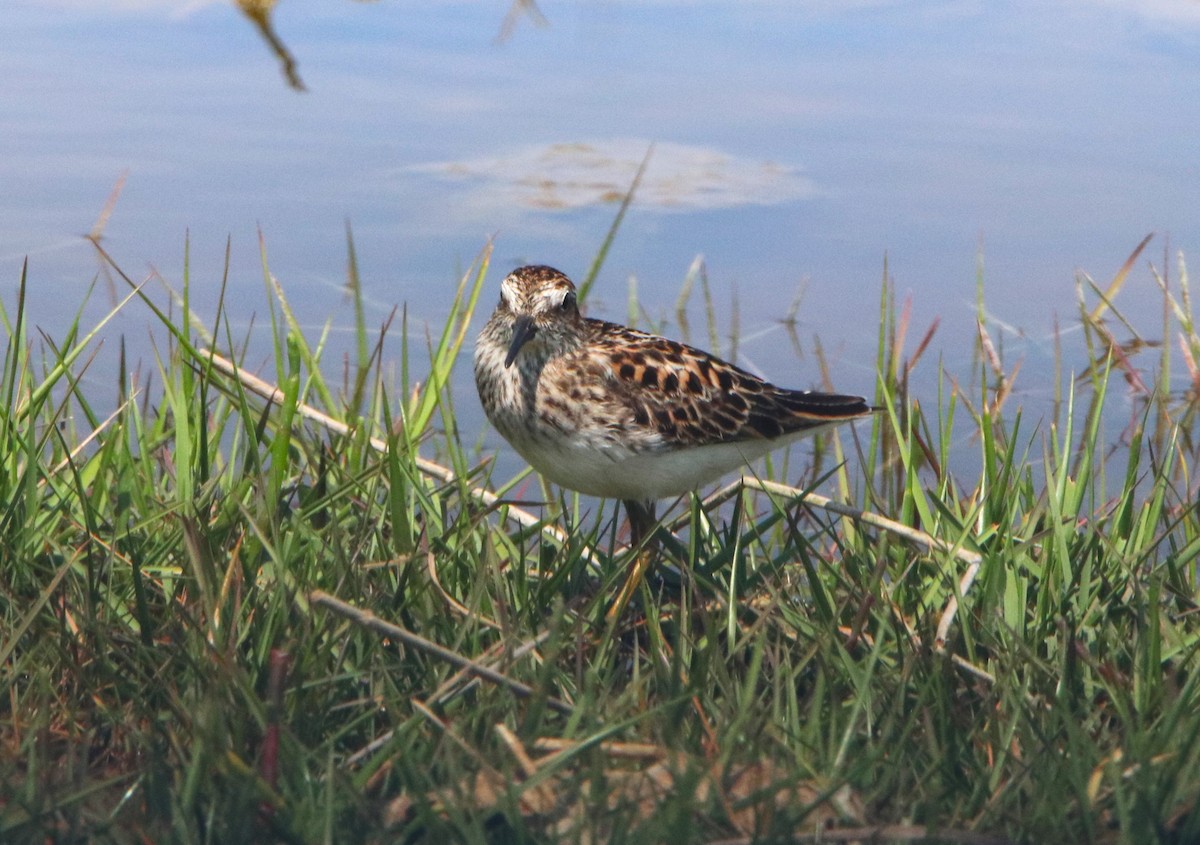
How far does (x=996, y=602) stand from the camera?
408 centimetres

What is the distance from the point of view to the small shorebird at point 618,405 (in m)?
4.98

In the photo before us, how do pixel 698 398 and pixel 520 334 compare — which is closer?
Answer: pixel 520 334

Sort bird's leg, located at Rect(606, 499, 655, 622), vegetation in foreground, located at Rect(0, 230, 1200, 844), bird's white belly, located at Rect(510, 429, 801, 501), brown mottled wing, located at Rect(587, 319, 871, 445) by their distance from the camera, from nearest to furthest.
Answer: vegetation in foreground, located at Rect(0, 230, 1200, 844) → bird's leg, located at Rect(606, 499, 655, 622) → bird's white belly, located at Rect(510, 429, 801, 501) → brown mottled wing, located at Rect(587, 319, 871, 445)

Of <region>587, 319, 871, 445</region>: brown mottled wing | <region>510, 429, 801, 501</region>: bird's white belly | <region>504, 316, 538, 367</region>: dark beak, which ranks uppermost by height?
<region>504, 316, 538, 367</region>: dark beak

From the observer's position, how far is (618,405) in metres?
5.05

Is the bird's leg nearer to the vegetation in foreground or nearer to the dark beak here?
the vegetation in foreground

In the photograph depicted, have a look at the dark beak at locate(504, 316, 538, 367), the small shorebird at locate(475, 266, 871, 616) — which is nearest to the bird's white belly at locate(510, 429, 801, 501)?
the small shorebird at locate(475, 266, 871, 616)

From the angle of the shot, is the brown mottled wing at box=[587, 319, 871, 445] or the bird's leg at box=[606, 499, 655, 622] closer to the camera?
the bird's leg at box=[606, 499, 655, 622]

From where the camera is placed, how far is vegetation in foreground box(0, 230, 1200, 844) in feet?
9.39

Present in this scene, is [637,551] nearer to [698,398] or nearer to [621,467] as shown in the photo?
[621,467]

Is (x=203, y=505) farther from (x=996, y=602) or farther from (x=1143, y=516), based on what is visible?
(x=1143, y=516)

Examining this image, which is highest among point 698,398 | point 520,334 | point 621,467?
point 520,334

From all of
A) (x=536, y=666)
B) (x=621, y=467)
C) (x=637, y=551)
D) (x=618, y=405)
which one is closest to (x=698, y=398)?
(x=618, y=405)

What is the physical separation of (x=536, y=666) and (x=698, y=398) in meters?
1.91
